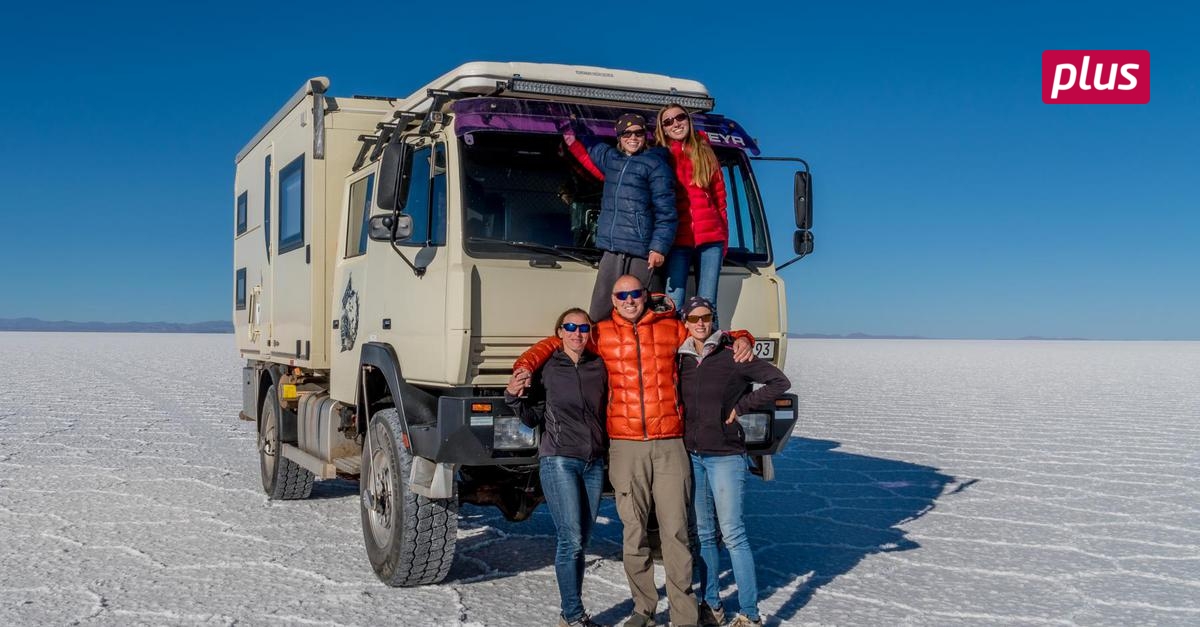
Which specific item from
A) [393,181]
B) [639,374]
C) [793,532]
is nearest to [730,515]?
[639,374]

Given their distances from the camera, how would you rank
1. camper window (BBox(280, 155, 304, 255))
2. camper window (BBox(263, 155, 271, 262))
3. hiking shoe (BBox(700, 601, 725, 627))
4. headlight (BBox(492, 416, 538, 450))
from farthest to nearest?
camper window (BBox(263, 155, 271, 262))
camper window (BBox(280, 155, 304, 255))
headlight (BBox(492, 416, 538, 450))
hiking shoe (BBox(700, 601, 725, 627))

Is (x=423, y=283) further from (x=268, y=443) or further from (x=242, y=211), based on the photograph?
(x=242, y=211)

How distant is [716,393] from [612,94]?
6.50 ft

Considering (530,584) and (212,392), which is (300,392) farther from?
(212,392)

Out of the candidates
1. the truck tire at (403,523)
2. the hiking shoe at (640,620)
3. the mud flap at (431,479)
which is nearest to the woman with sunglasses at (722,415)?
the hiking shoe at (640,620)

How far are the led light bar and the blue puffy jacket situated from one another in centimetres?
84

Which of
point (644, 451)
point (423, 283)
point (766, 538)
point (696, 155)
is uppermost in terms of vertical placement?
point (696, 155)

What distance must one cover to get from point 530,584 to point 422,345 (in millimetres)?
1518

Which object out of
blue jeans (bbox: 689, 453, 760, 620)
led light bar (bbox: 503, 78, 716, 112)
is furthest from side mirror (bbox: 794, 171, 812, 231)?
blue jeans (bbox: 689, 453, 760, 620)

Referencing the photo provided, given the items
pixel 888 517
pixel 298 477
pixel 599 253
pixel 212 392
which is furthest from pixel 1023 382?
pixel 599 253

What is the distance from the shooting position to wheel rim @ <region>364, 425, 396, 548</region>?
6230mm

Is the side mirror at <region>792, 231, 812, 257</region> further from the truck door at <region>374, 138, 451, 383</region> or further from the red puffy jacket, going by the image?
the truck door at <region>374, 138, 451, 383</region>

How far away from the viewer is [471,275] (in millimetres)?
5480

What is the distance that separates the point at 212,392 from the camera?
2189 centimetres
